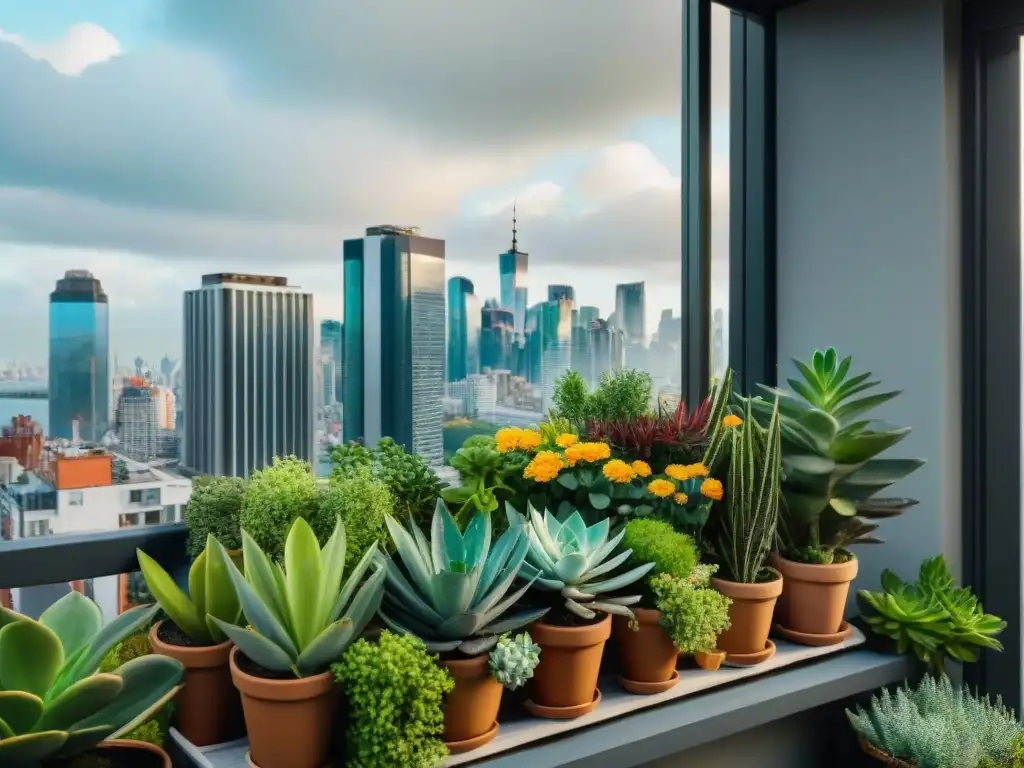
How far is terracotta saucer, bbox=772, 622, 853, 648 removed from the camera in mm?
1533

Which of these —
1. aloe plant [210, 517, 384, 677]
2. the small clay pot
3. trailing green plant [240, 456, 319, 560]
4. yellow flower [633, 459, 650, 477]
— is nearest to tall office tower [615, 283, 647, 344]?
yellow flower [633, 459, 650, 477]

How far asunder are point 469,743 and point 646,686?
13.0 inches

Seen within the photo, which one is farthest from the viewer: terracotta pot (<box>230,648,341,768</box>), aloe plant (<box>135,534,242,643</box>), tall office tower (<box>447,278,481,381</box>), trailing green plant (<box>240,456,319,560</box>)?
tall office tower (<box>447,278,481,381</box>)

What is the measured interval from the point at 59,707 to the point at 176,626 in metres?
0.28

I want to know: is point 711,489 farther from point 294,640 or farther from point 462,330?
point 294,640

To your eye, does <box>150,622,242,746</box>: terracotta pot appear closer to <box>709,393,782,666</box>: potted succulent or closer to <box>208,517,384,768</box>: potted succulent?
<box>208,517,384,768</box>: potted succulent

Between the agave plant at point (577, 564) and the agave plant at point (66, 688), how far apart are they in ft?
1.64

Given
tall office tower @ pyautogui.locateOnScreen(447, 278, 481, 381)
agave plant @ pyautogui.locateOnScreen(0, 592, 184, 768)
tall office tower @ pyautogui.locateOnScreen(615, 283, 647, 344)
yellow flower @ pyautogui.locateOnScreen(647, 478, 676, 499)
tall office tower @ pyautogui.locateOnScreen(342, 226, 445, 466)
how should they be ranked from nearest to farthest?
agave plant @ pyautogui.locateOnScreen(0, 592, 184, 768)
yellow flower @ pyautogui.locateOnScreen(647, 478, 676, 499)
tall office tower @ pyautogui.locateOnScreen(342, 226, 445, 466)
tall office tower @ pyautogui.locateOnScreen(447, 278, 481, 381)
tall office tower @ pyautogui.locateOnScreen(615, 283, 647, 344)

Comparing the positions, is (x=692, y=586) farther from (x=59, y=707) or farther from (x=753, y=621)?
(x=59, y=707)

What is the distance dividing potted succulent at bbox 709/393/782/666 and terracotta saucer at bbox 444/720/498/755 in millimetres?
500

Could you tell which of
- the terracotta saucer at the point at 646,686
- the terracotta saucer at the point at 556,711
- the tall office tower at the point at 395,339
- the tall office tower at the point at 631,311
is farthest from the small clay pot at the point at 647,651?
the tall office tower at the point at 631,311

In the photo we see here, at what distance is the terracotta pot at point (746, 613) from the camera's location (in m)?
1.41

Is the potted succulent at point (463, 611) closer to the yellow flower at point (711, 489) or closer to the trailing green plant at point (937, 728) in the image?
the yellow flower at point (711, 489)

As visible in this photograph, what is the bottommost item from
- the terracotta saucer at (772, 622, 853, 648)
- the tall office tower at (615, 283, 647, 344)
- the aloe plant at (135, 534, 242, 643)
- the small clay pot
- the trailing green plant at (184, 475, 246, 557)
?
the terracotta saucer at (772, 622, 853, 648)
